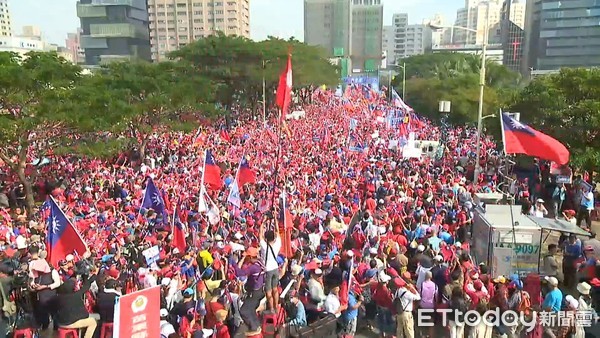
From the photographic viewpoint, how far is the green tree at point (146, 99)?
2322cm

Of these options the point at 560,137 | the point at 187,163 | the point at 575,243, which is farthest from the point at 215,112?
the point at 575,243

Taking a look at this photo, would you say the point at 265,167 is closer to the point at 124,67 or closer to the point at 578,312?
the point at 124,67

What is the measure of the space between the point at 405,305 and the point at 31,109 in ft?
44.5

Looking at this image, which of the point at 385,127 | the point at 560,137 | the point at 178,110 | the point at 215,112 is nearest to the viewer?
the point at 560,137

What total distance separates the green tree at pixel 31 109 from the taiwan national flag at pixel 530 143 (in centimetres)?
1277

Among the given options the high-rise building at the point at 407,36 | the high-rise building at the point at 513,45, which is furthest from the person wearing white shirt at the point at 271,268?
the high-rise building at the point at 407,36

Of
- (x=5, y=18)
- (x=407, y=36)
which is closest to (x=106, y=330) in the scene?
(x=5, y=18)

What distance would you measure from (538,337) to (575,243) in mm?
3033

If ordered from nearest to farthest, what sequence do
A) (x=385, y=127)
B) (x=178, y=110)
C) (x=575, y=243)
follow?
(x=575, y=243), (x=178, y=110), (x=385, y=127)

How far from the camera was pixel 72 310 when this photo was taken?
22.8ft

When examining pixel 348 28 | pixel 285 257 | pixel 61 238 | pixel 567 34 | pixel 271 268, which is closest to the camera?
pixel 271 268

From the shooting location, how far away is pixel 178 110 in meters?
26.8

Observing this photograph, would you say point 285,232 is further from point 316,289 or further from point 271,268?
point 316,289

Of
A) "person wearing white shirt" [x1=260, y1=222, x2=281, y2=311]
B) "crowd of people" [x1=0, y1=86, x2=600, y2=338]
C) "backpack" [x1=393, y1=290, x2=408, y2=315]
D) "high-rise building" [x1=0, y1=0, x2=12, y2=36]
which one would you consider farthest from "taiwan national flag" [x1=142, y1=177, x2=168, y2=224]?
"high-rise building" [x1=0, y1=0, x2=12, y2=36]
